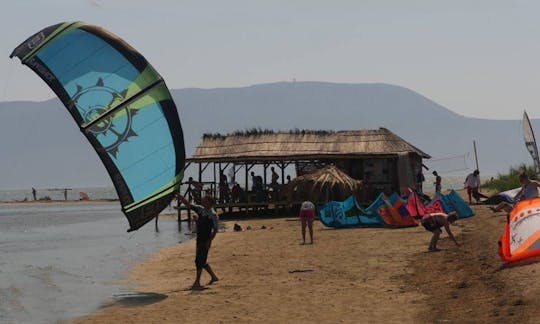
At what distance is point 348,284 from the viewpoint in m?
13.7

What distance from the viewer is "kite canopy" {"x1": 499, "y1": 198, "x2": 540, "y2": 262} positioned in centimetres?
1203

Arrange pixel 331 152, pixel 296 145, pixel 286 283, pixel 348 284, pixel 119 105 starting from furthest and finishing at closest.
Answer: pixel 296 145
pixel 331 152
pixel 286 283
pixel 348 284
pixel 119 105

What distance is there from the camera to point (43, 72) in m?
13.0

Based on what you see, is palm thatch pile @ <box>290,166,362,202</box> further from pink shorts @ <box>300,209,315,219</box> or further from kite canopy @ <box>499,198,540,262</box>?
kite canopy @ <box>499,198,540,262</box>

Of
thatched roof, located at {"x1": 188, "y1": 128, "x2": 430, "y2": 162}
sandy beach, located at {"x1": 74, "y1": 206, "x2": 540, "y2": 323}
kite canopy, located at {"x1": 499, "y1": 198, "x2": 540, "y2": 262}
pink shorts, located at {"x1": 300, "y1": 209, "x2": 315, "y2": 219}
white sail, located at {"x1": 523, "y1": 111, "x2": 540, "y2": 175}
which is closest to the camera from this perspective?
sandy beach, located at {"x1": 74, "y1": 206, "x2": 540, "y2": 323}

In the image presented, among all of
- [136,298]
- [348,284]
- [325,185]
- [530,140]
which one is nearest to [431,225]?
[348,284]

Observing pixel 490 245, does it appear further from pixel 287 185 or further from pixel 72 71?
pixel 287 185

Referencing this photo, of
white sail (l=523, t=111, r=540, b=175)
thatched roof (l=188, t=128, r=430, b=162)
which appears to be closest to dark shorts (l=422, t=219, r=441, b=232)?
white sail (l=523, t=111, r=540, b=175)

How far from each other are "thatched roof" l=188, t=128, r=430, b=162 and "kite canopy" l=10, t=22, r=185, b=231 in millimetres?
21040

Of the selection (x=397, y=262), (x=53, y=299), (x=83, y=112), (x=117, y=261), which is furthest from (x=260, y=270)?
(x=117, y=261)

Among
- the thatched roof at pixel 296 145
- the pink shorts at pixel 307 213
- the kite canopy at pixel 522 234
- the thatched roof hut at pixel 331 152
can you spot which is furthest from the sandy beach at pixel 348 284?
the thatched roof at pixel 296 145

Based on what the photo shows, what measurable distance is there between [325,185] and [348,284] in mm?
18202

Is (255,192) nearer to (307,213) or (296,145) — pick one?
(296,145)

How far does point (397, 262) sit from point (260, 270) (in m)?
2.45
